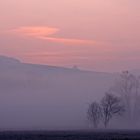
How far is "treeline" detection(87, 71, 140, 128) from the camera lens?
14300 centimetres

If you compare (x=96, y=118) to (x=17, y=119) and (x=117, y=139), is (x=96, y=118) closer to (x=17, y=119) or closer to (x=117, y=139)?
(x=17, y=119)

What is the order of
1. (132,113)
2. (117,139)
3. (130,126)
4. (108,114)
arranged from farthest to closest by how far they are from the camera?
(132,113)
(130,126)
(108,114)
(117,139)

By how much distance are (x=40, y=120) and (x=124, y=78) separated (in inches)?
1193

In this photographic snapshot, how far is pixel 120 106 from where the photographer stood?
148m

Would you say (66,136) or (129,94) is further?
(129,94)

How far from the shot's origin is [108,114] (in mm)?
142500

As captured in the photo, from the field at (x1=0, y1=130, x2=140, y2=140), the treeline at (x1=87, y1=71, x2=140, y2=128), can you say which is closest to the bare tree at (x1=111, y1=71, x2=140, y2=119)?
the treeline at (x1=87, y1=71, x2=140, y2=128)

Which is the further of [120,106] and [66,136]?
[120,106]

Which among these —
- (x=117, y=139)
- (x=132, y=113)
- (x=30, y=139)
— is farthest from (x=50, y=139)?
(x=132, y=113)

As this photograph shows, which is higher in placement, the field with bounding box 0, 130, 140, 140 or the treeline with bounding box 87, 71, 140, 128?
the treeline with bounding box 87, 71, 140, 128

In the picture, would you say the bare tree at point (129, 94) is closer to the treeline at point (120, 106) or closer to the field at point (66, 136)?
the treeline at point (120, 106)

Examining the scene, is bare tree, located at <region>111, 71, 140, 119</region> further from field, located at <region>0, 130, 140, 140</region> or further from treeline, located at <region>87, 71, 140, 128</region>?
field, located at <region>0, 130, 140, 140</region>

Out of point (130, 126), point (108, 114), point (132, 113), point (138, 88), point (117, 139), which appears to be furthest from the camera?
point (138, 88)

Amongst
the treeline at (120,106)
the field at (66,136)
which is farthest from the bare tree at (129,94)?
the field at (66,136)
